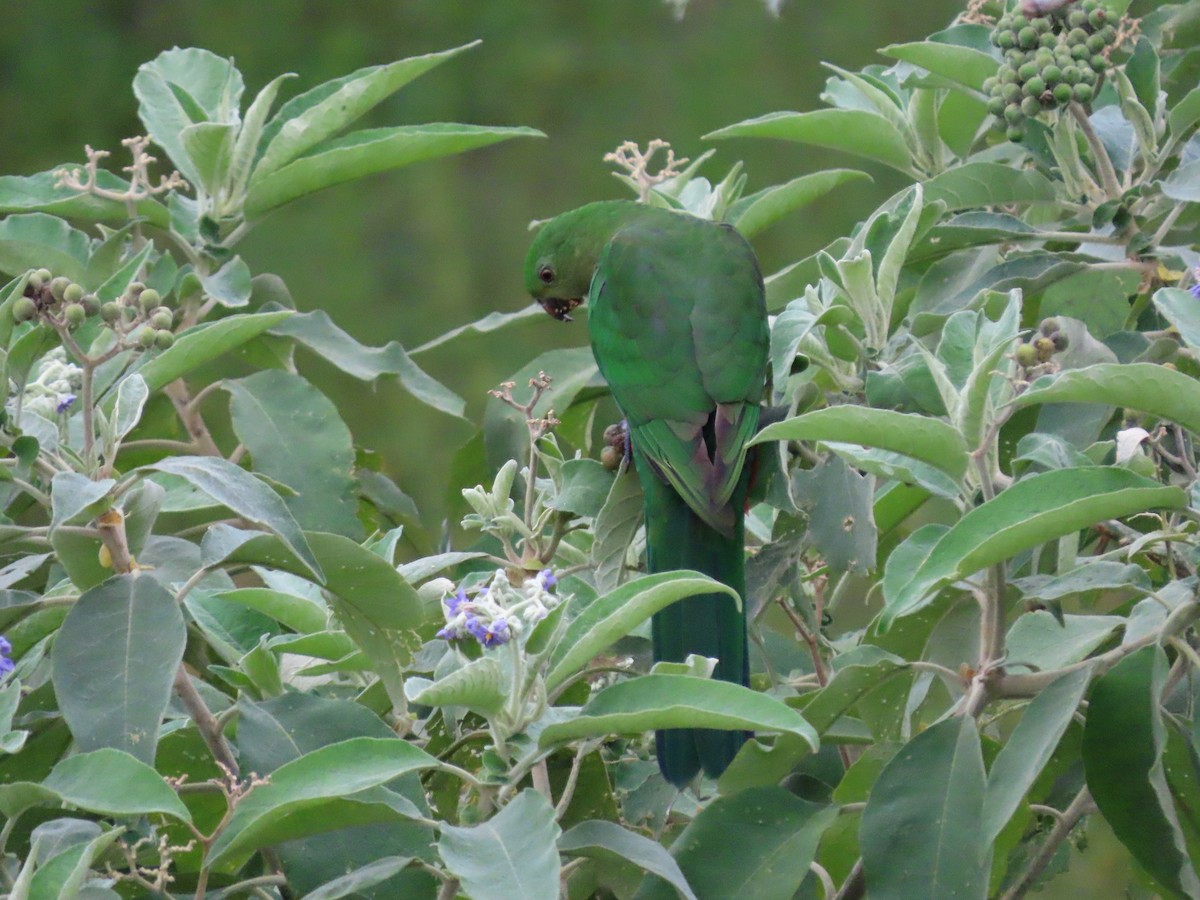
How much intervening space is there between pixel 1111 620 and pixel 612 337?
1.08 meters

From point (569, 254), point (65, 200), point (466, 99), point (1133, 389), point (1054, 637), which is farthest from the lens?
point (466, 99)

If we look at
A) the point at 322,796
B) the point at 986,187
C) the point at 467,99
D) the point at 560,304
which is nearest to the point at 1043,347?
the point at 986,187

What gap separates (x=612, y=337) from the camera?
2.49 metres

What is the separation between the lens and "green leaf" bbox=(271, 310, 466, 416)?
235 cm

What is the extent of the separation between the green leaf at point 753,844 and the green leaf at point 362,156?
112cm

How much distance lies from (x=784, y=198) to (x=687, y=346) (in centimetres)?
28

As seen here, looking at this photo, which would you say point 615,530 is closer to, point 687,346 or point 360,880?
point 687,346

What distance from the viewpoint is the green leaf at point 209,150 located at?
2.26 metres

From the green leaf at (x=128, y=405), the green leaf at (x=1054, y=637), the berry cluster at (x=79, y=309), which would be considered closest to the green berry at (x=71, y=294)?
the berry cluster at (x=79, y=309)

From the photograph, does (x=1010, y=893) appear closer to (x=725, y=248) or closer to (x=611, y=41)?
(x=725, y=248)

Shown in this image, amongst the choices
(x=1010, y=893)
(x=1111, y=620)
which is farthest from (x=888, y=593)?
(x=1010, y=893)

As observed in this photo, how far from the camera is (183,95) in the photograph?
2.40 meters

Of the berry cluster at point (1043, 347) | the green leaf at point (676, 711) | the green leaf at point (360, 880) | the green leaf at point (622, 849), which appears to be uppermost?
the berry cluster at point (1043, 347)

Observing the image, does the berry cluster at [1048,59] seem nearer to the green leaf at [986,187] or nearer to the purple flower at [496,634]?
the green leaf at [986,187]
